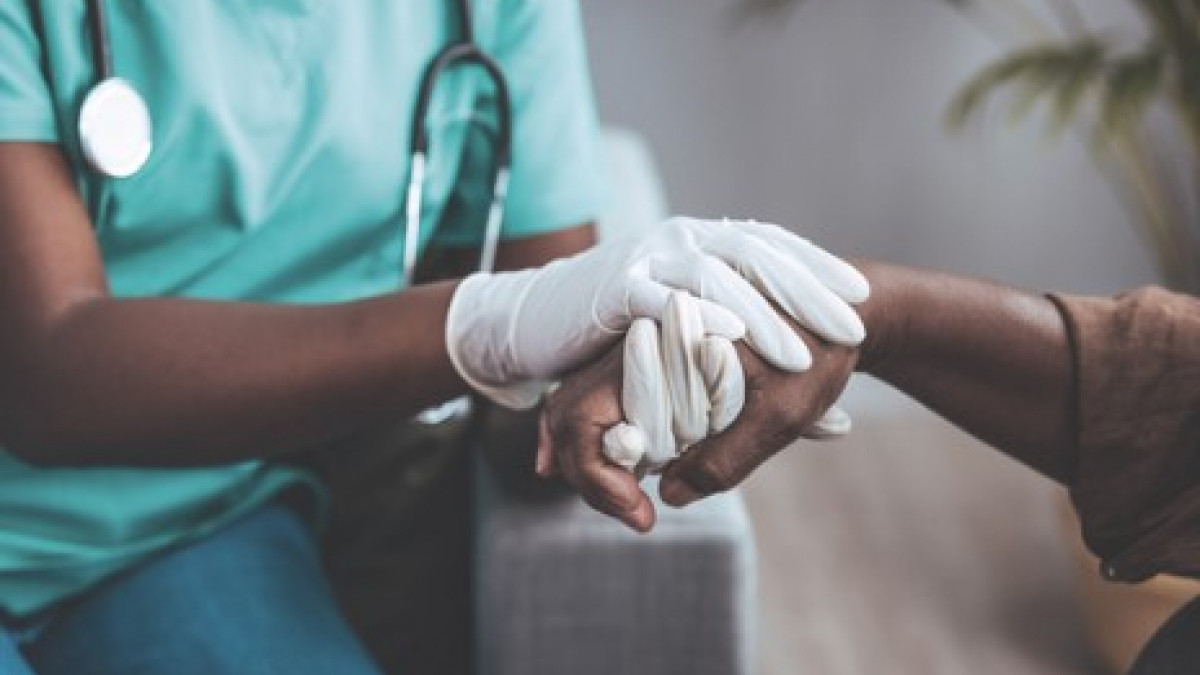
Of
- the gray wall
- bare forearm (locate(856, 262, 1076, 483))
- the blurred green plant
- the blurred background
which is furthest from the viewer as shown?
the gray wall

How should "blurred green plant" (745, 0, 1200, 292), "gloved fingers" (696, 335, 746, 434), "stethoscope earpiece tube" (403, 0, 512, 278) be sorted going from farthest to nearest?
"blurred green plant" (745, 0, 1200, 292)
"stethoscope earpiece tube" (403, 0, 512, 278)
"gloved fingers" (696, 335, 746, 434)

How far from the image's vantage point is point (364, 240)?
1.27 m

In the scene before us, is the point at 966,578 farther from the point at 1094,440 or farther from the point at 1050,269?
the point at 1094,440

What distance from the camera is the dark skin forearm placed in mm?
1067

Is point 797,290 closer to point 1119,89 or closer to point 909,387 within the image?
point 909,387

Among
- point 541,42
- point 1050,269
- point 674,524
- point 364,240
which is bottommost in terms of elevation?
point 1050,269

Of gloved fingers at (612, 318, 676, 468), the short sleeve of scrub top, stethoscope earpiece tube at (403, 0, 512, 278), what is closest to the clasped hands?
gloved fingers at (612, 318, 676, 468)

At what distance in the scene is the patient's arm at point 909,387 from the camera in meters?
1.03

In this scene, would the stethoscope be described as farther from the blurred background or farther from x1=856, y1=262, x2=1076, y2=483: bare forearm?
the blurred background

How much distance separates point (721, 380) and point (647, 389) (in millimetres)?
Answer: 44

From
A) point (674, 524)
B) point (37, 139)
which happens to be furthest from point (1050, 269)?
point (37, 139)

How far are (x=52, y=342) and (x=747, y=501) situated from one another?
1384mm

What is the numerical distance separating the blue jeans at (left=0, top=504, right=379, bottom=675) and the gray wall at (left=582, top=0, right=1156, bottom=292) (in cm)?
112

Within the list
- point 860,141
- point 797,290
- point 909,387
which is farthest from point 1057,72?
point 797,290
